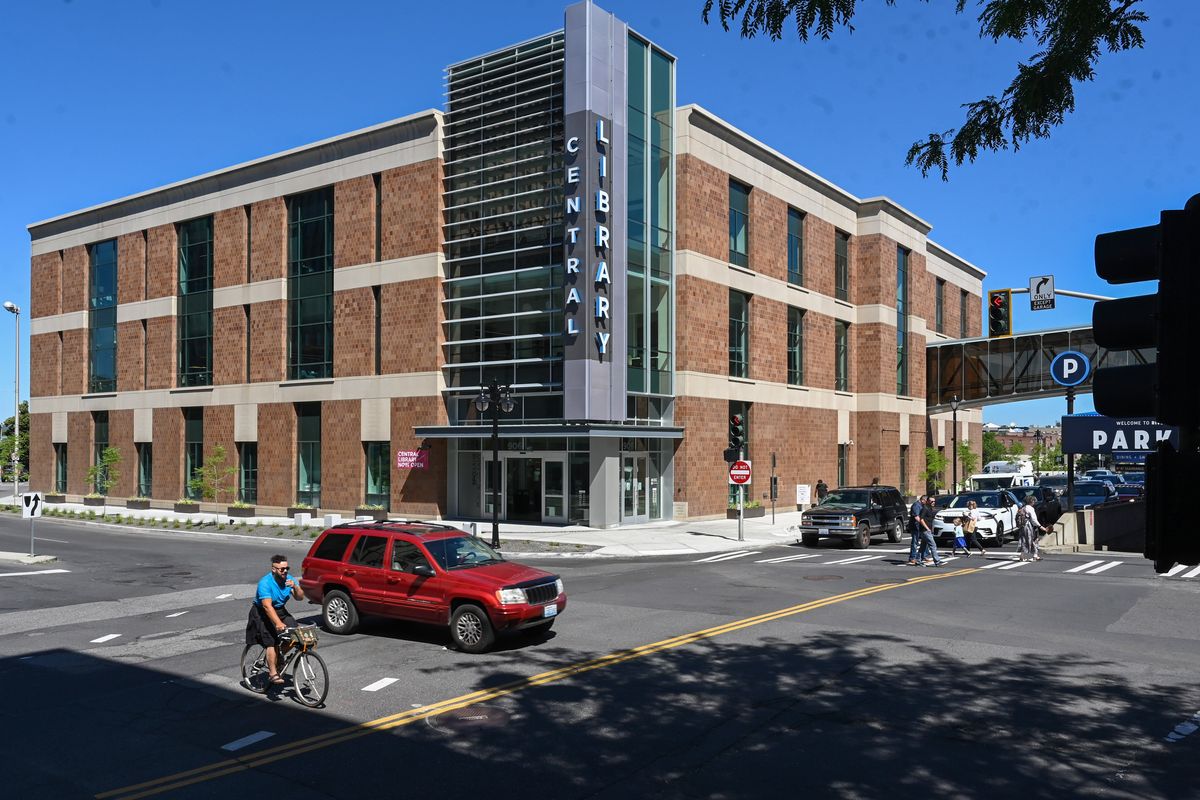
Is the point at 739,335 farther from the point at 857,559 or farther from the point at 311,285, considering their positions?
the point at 311,285

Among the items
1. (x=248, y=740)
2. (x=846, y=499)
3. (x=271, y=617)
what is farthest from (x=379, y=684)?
(x=846, y=499)

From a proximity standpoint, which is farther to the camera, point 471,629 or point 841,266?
point 841,266

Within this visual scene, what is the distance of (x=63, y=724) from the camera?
389 inches

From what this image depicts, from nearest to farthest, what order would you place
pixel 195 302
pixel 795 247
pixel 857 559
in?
pixel 857 559, pixel 795 247, pixel 195 302

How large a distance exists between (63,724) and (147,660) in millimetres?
3237

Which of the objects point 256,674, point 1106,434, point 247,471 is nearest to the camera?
point 256,674

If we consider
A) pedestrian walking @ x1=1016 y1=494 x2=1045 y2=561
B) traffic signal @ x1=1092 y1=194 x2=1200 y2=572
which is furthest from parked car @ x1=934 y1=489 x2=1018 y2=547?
traffic signal @ x1=1092 y1=194 x2=1200 y2=572

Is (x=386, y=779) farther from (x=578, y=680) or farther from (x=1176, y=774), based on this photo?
(x=1176, y=774)

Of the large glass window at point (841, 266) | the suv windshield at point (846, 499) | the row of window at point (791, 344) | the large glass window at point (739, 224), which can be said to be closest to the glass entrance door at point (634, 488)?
the row of window at point (791, 344)

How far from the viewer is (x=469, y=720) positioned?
32.3 feet

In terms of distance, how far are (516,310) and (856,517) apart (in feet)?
49.0

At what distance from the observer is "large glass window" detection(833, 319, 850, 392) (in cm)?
5062

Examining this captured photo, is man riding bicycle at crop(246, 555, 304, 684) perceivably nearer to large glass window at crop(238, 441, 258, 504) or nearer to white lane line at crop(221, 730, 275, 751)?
white lane line at crop(221, 730, 275, 751)

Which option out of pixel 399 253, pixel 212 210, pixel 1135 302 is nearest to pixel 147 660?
pixel 1135 302
